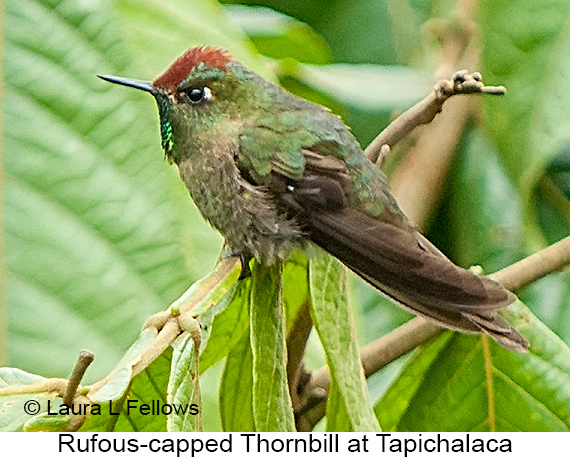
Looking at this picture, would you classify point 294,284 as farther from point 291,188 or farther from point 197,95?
point 197,95

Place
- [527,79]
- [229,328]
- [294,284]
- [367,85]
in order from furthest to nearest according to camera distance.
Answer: [367,85] < [527,79] < [294,284] < [229,328]

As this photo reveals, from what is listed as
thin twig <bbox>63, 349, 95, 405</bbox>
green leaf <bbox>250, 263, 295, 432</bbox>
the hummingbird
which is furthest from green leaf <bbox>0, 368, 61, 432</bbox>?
the hummingbird

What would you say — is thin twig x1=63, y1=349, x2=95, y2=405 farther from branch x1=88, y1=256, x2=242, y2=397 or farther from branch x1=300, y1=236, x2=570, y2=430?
branch x1=300, y1=236, x2=570, y2=430

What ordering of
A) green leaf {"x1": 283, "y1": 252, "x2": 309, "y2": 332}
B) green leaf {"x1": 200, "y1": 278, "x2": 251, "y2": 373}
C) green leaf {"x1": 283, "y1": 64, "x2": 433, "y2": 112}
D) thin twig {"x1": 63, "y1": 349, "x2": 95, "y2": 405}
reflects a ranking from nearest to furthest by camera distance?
1. thin twig {"x1": 63, "y1": 349, "x2": 95, "y2": 405}
2. green leaf {"x1": 200, "y1": 278, "x2": 251, "y2": 373}
3. green leaf {"x1": 283, "y1": 252, "x2": 309, "y2": 332}
4. green leaf {"x1": 283, "y1": 64, "x2": 433, "y2": 112}

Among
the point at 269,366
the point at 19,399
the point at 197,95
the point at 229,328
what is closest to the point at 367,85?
the point at 197,95
